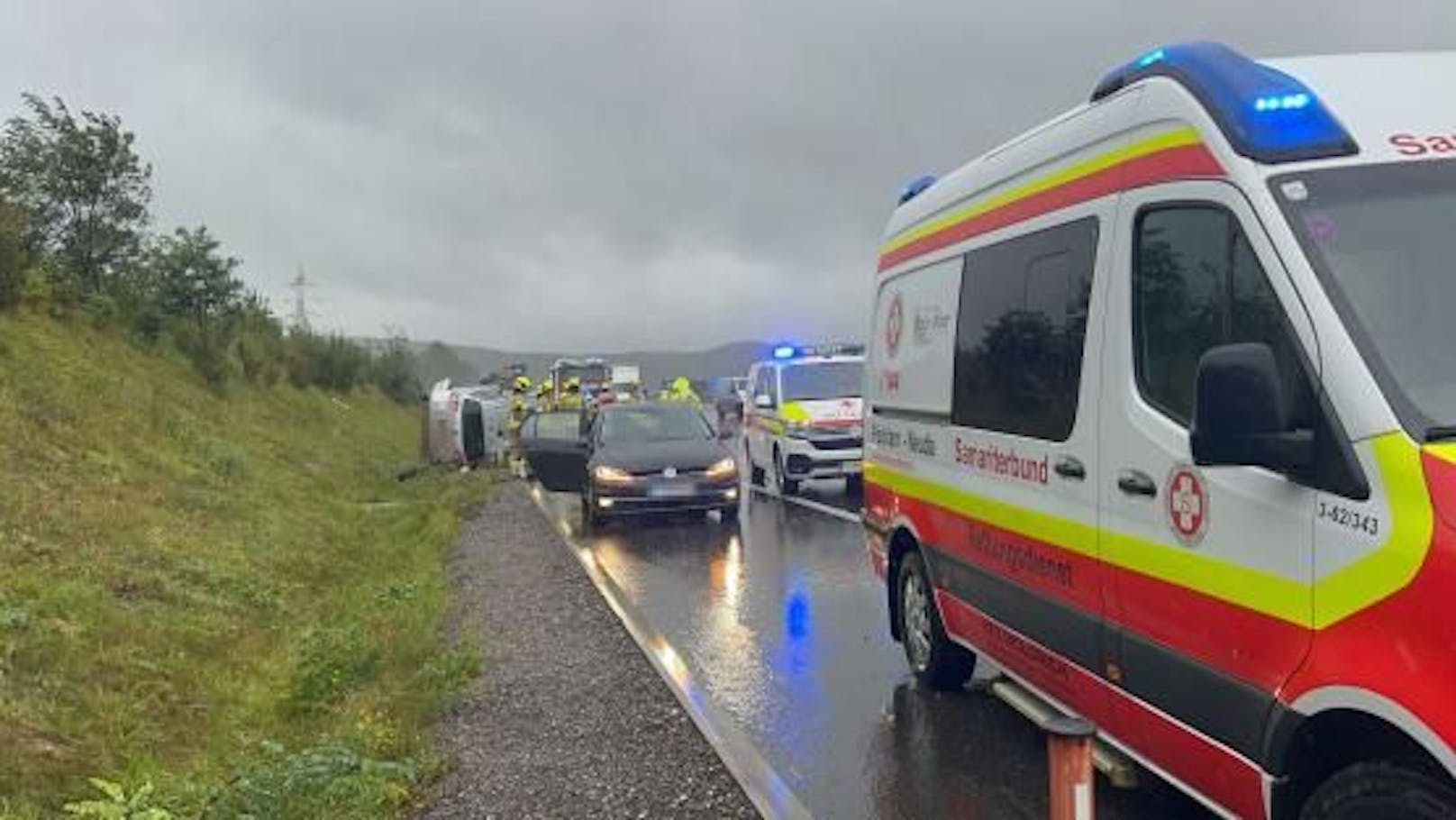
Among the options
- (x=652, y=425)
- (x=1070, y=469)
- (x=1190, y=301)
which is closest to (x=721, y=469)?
(x=652, y=425)

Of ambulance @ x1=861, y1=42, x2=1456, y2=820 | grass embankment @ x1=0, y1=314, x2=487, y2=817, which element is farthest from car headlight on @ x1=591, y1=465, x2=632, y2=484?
ambulance @ x1=861, y1=42, x2=1456, y2=820

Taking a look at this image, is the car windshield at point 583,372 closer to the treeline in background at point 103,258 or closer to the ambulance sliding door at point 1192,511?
the treeline in background at point 103,258

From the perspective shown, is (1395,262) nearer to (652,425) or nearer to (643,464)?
(643,464)

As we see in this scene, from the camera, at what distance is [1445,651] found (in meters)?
2.81

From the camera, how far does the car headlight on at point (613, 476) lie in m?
16.0

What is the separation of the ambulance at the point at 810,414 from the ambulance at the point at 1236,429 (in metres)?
12.6

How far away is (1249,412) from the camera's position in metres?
3.21

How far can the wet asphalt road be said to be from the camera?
5.47 metres

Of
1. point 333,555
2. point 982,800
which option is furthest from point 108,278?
point 982,800

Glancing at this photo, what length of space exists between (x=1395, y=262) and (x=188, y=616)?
337 inches

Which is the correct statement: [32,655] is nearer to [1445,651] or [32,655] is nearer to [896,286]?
[896,286]

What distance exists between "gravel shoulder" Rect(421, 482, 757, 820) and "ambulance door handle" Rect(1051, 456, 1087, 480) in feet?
6.23

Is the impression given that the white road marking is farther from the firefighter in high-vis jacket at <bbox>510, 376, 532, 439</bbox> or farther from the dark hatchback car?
the firefighter in high-vis jacket at <bbox>510, 376, 532, 439</bbox>

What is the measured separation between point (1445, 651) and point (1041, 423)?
2.30 meters
